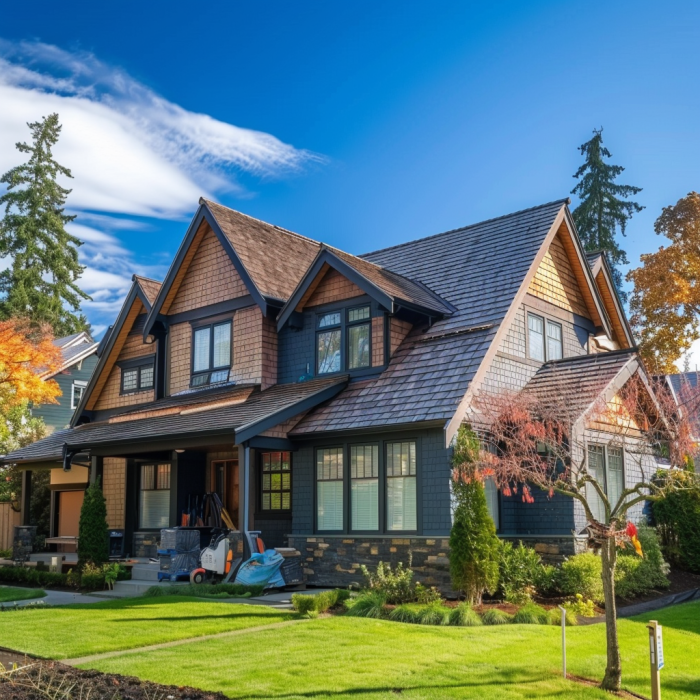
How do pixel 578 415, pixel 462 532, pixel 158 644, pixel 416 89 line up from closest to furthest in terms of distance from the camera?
pixel 158 644 → pixel 462 532 → pixel 578 415 → pixel 416 89

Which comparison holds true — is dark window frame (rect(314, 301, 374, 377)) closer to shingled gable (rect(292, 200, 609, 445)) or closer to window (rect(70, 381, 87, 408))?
shingled gable (rect(292, 200, 609, 445))

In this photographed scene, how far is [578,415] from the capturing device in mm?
15336

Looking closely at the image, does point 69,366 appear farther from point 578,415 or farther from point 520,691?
point 520,691

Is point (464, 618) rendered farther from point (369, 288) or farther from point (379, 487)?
point (369, 288)

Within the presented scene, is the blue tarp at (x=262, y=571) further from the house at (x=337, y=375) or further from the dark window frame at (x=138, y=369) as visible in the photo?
the dark window frame at (x=138, y=369)

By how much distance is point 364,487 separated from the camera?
16609mm

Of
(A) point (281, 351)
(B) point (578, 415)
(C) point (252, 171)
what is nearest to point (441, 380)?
(B) point (578, 415)

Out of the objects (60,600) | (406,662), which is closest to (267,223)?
(60,600)

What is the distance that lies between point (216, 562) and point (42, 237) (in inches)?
1738

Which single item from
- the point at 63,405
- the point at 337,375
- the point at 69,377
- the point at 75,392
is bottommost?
the point at 337,375

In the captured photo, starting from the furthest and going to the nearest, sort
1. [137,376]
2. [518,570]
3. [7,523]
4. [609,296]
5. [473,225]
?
[7,523]
[137,376]
[609,296]
[473,225]
[518,570]

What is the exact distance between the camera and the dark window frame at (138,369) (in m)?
23.5

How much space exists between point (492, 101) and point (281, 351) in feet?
24.8

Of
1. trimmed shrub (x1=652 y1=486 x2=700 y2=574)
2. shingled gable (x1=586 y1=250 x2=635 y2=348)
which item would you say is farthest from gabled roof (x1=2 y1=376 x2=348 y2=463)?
shingled gable (x1=586 y1=250 x2=635 y2=348)
